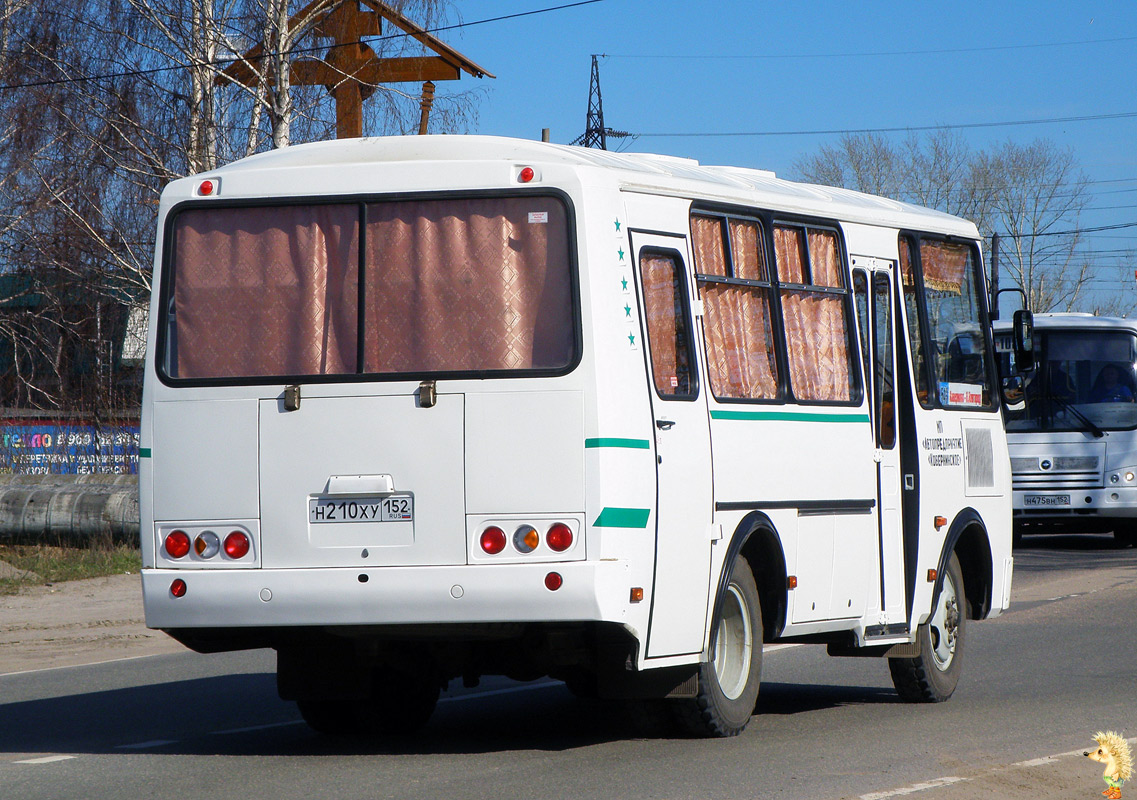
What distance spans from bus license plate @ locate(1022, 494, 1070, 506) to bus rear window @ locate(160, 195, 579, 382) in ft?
60.4

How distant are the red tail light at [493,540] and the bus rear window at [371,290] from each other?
28.7 inches

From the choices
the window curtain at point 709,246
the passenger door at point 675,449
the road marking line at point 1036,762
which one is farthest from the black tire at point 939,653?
the window curtain at point 709,246

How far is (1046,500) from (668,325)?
17.8 m

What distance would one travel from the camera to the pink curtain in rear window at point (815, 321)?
9406 mm

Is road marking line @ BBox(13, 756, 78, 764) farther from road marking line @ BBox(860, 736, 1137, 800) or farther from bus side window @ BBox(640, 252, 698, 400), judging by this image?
road marking line @ BBox(860, 736, 1137, 800)

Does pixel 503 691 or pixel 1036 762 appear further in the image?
pixel 503 691

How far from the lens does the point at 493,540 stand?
7699mm

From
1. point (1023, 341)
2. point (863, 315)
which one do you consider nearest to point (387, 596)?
point (863, 315)

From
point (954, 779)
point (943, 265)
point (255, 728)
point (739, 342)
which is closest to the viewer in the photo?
point (954, 779)

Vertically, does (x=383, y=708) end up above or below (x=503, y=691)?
above

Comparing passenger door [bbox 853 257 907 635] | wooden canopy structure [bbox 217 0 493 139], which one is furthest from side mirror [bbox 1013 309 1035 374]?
wooden canopy structure [bbox 217 0 493 139]

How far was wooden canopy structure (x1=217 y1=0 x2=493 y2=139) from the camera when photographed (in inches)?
1057

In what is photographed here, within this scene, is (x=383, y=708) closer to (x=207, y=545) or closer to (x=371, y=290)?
(x=207, y=545)

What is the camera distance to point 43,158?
96.6 feet
